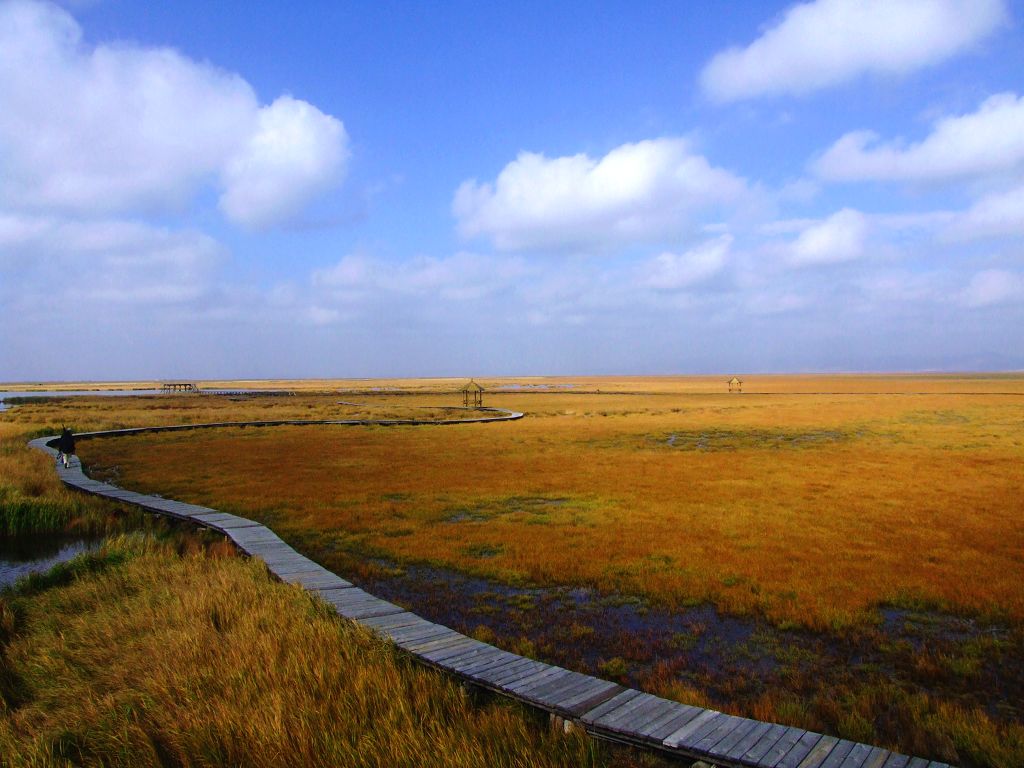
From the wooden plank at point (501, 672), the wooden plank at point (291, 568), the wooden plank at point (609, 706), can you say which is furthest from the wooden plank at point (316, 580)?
the wooden plank at point (609, 706)

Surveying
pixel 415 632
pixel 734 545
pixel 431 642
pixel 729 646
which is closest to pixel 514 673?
pixel 431 642

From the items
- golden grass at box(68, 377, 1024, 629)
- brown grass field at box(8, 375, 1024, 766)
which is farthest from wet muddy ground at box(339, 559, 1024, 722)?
golden grass at box(68, 377, 1024, 629)

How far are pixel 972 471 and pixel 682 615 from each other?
1449cm

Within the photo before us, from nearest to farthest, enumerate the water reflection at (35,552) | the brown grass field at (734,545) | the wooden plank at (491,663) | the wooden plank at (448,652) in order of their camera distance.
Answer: the wooden plank at (491,663) < the wooden plank at (448,652) < the brown grass field at (734,545) < the water reflection at (35,552)

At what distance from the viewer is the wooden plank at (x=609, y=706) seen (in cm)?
434

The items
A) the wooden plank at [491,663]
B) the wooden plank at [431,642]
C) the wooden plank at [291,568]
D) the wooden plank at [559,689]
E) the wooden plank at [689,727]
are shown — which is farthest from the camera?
the wooden plank at [291,568]

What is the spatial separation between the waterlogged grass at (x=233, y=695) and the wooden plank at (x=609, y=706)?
0.16 meters

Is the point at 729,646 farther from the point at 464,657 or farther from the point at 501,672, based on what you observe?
the point at 464,657

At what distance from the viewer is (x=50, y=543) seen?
12.0 meters

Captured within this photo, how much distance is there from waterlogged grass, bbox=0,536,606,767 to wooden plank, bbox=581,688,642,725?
161mm

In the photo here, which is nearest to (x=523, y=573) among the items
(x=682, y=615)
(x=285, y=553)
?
(x=682, y=615)

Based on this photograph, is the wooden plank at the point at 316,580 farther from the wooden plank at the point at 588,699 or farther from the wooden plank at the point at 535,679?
the wooden plank at the point at 588,699

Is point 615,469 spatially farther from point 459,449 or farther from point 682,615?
point 682,615

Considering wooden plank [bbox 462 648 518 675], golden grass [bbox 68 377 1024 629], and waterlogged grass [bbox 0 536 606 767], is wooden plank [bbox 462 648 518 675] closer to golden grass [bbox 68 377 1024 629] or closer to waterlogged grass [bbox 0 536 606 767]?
waterlogged grass [bbox 0 536 606 767]
